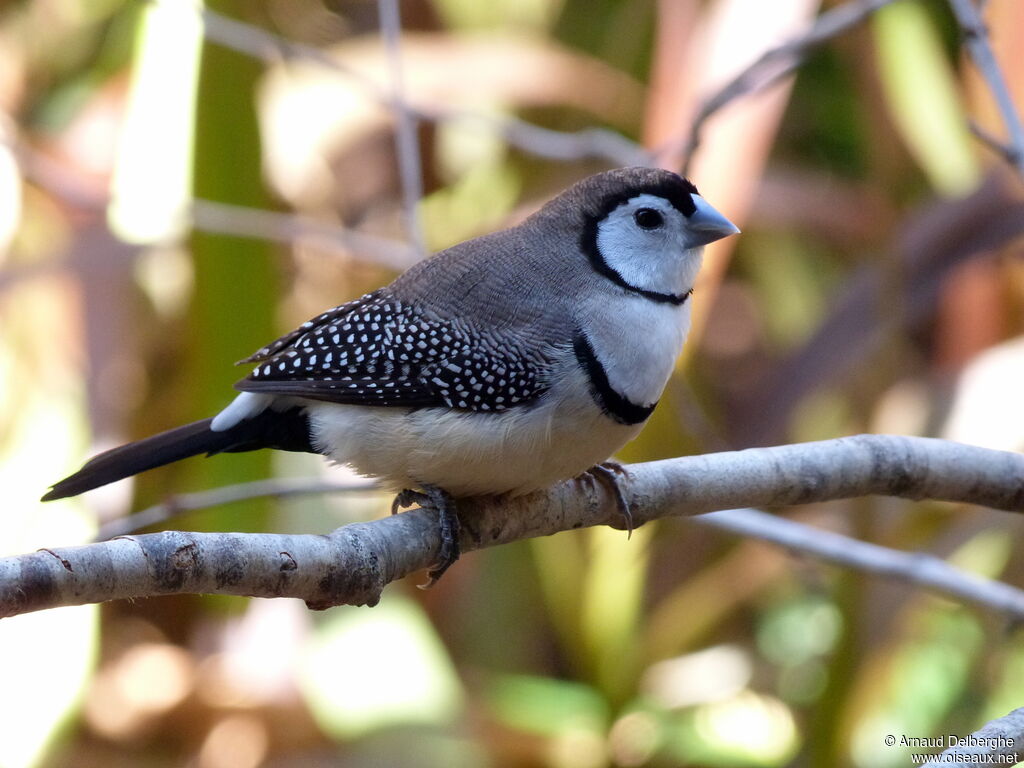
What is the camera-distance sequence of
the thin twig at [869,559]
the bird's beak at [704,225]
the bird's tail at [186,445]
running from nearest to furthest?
the bird's tail at [186,445]
the bird's beak at [704,225]
the thin twig at [869,559]

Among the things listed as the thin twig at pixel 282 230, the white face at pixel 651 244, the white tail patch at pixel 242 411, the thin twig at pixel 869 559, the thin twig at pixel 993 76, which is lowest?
the thin twig at pixel 869 559

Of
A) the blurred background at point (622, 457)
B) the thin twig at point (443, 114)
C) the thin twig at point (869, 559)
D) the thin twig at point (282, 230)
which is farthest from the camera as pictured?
the blurred background at point (622, 457)

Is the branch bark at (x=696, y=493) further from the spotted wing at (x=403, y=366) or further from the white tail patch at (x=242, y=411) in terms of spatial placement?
the white tail patch at (x=242, y=411)

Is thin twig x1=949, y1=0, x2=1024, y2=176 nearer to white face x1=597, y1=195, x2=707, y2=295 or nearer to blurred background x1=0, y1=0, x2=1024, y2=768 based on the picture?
white face x1=597, y1=195, x2=707, y2=295

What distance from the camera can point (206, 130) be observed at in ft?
11.7

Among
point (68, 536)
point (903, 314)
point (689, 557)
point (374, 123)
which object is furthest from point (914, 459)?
point (374, 123)

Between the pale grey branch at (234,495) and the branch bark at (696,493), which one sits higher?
the pale grey branch at (234,495)

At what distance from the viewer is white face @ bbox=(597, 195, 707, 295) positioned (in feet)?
7.31

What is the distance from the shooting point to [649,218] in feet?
7.36

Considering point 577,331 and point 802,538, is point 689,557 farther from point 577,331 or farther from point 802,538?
point 577,331

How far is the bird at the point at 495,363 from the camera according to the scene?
6.56 ft

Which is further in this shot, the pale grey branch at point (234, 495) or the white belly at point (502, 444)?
the pale grey branch at point (234, 495)

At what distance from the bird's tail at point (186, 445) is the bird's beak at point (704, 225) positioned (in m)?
0.82

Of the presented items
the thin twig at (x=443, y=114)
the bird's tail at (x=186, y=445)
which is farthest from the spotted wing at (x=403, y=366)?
the thin twig at (x=443, y=114)
